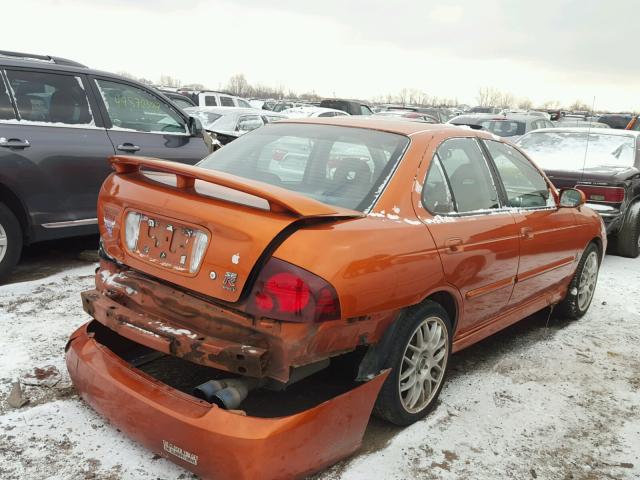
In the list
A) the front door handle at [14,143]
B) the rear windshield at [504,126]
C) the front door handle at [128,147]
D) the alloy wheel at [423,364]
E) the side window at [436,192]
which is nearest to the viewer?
the alloy wheel at [423,364]

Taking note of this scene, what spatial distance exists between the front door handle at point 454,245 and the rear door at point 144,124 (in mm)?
3593

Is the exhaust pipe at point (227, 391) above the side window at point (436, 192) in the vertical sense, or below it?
below

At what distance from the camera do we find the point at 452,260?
3.05 meters

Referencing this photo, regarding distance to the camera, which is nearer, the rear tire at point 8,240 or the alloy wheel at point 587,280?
the rear tire at point 8,240

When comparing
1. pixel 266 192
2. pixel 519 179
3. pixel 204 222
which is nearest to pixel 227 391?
pixel 204 222

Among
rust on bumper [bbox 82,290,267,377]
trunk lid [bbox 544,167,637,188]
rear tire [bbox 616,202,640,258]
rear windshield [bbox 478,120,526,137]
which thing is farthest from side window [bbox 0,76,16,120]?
rear windshield [bbox 478,120,526,137]

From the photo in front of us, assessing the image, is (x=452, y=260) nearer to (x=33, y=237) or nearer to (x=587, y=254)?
(x=587, y=254)

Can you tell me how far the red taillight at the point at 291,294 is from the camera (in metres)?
2.29

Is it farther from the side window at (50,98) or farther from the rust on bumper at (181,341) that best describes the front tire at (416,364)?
the side window at (50,98)

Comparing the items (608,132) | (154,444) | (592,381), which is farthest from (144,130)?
(608,132)

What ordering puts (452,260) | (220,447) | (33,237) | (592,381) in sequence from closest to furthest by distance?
(220,447) → (452,260) → (592,381) → (33,237)

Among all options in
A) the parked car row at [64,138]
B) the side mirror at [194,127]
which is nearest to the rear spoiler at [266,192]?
the parked car row at [64,138]

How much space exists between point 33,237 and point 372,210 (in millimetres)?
3402

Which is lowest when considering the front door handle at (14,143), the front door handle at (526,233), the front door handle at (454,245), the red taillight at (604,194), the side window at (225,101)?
the red taillight at (604,194)
